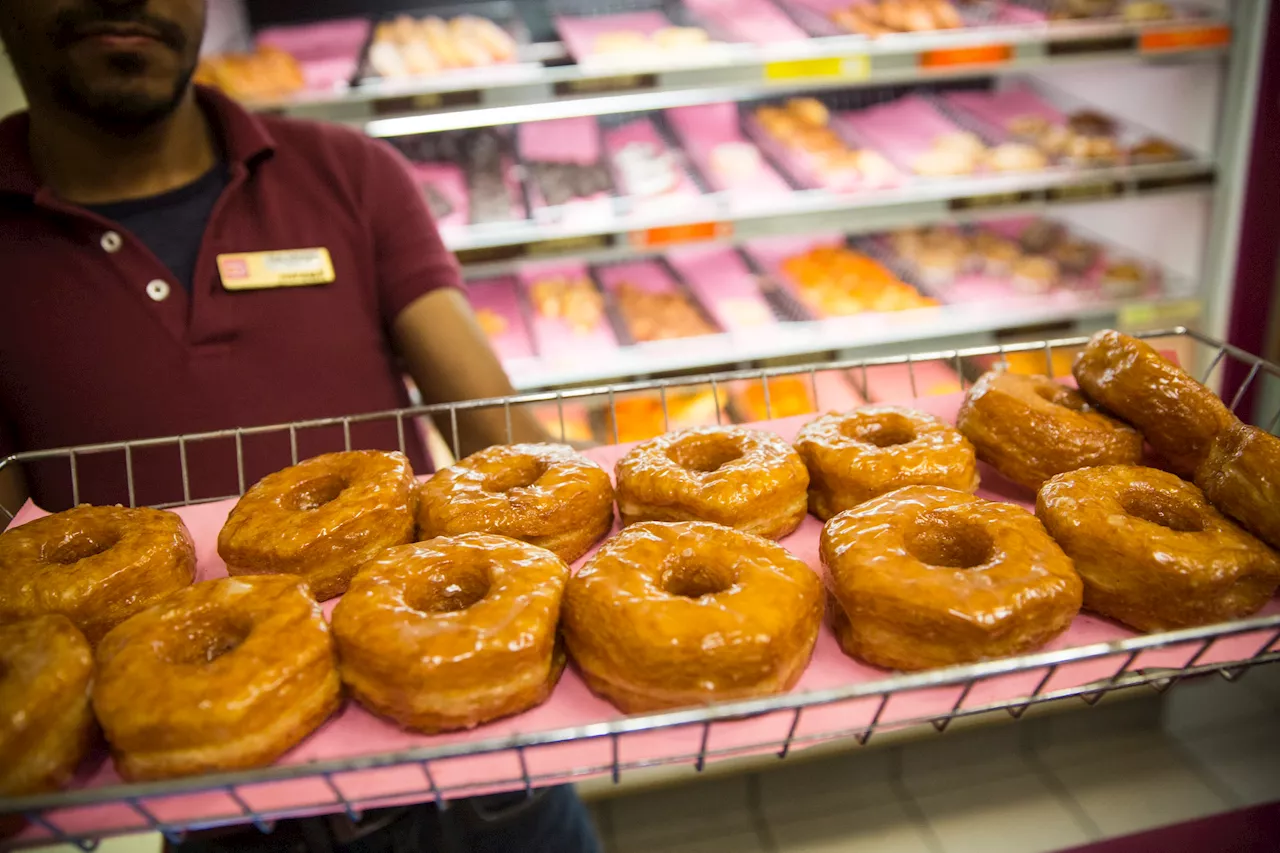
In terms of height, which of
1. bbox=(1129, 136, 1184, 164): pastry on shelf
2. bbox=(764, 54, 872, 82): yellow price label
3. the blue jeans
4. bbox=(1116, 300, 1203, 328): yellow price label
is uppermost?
bbox=(764, 54, 872, 82): yellow price label

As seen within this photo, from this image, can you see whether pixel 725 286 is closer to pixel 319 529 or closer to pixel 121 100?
pixel 121 100

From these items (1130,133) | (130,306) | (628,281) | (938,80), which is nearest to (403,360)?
(130,306)

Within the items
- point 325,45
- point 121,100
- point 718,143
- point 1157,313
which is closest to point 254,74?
point 325,45

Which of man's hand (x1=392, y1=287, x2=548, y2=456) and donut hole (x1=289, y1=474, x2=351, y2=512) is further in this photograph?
man's hand (x1=392, y1=287, x2=548, y2=456)

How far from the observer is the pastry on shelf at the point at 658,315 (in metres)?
3.75

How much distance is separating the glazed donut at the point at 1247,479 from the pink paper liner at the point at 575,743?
13cm

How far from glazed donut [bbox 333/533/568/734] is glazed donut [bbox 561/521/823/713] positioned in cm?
7

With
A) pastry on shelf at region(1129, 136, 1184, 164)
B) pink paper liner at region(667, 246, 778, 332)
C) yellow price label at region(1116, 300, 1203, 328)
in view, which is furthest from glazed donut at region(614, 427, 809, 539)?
pastry on shelf at region(1129, 136, 1184, 164)

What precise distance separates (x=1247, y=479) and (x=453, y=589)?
1174mm

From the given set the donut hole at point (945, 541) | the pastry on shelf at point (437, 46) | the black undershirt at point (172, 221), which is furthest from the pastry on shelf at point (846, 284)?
the donut hole at point (945, 541)

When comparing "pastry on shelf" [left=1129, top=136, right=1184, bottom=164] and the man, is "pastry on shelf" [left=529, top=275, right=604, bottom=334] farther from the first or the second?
"pastry on shelf" [left=1129, top=136, right=1184, bottom=164]

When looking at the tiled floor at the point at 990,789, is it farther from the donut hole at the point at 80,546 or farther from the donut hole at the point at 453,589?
the donut hole at the point at 453,589

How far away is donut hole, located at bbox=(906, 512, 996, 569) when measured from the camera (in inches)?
52.2

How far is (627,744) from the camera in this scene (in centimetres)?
120
